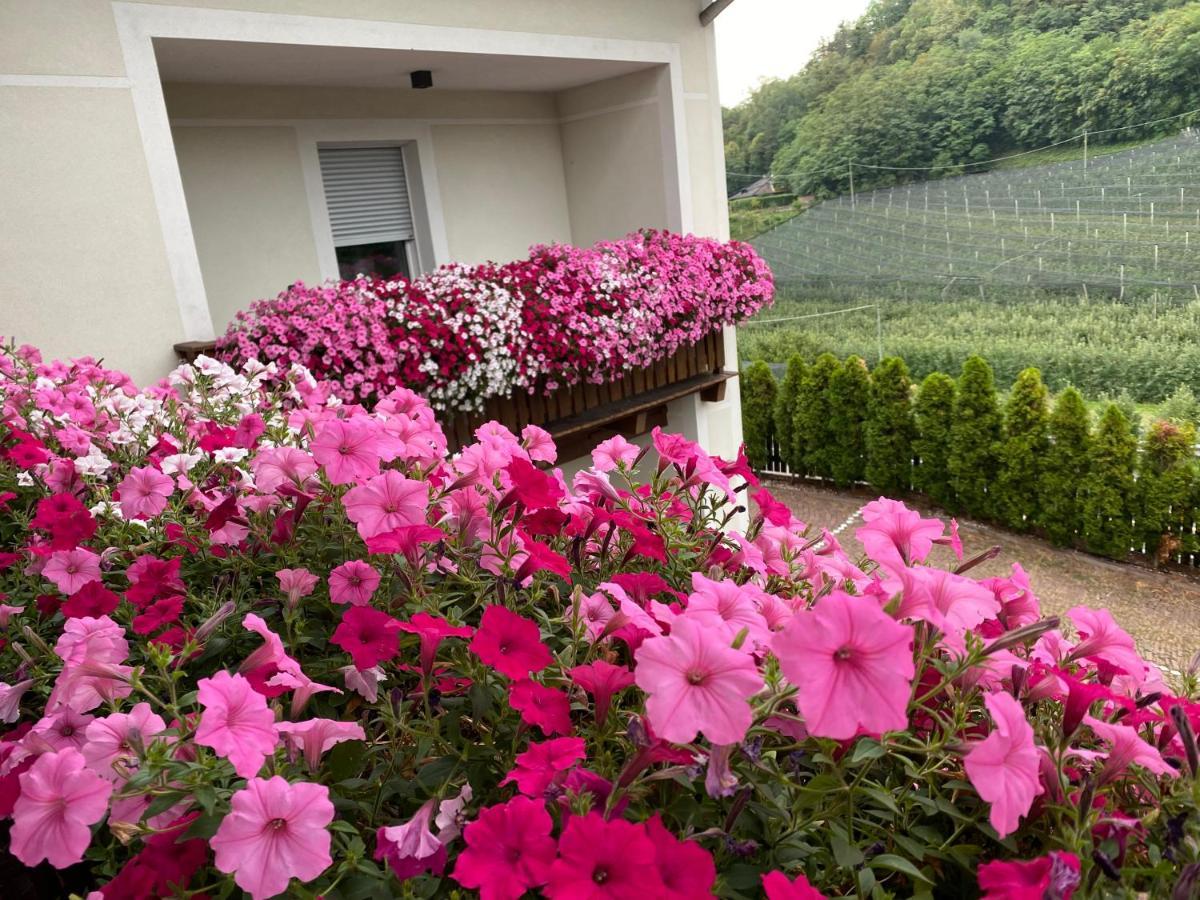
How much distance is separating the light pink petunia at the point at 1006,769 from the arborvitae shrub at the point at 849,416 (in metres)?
9.60

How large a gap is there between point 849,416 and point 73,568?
377 inches

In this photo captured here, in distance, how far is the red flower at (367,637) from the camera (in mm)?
887

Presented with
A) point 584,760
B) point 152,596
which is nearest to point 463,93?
point 152,596

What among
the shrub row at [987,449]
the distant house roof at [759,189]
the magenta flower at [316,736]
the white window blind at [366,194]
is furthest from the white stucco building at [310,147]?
the distant house roof at [759,189]

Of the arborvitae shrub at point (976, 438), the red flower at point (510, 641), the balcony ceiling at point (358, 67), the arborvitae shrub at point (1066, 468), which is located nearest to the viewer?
the red flower at point (510, 641)

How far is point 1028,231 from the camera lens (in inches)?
406

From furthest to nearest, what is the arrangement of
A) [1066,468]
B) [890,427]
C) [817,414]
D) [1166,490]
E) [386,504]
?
[817,414]
[890,427]
[1066,468]
[1166,490]
[386,504]

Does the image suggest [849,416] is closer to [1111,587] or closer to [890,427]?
[890,427]

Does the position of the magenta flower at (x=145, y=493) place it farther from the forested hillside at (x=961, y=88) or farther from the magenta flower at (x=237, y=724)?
the forested hillside at (x=961, y=88)

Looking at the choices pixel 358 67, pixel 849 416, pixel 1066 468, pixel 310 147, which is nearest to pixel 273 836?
pixel 358 67

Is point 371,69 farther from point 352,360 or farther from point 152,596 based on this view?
point 152,596

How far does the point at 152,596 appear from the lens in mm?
1142

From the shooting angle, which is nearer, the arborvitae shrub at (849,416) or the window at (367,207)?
the window at (367,207)

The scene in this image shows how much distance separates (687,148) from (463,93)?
186cm
